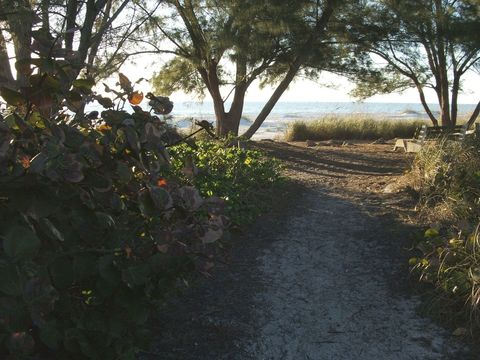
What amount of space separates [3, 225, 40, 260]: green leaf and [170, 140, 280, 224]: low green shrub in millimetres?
3237

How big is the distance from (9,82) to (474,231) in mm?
3111

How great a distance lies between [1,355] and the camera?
80.6 inches

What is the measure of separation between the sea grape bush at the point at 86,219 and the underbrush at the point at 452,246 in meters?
1.90

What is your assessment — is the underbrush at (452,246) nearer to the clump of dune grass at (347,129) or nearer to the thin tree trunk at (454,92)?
the thin tree trunk at (454,92)

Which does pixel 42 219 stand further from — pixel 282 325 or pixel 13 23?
pixel 13 23

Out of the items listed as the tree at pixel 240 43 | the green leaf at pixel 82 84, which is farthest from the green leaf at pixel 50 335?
the tree at pixel 240 43

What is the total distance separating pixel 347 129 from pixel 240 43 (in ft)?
35.2

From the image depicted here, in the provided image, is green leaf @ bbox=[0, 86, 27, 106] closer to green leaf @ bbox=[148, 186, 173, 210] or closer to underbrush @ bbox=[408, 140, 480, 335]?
green leaf @ bbox=[148, 186, 173, 210]

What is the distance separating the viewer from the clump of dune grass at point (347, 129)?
64.3ft

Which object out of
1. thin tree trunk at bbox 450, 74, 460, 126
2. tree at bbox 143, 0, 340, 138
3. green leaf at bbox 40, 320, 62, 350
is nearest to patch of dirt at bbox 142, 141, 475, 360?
green leaf at bbox 40, 320, 62, 350

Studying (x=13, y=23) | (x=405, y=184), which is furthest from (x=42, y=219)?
(x=405, y=184)

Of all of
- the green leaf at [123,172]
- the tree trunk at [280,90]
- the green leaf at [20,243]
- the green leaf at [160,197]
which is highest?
the tree trunk at [280,90]

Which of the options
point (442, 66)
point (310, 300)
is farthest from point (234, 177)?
point (442, 66)

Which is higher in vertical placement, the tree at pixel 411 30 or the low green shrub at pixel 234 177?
the tree at pixel 411 30
